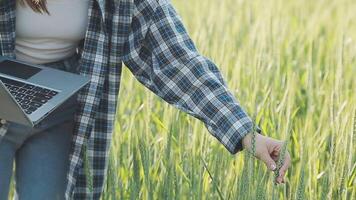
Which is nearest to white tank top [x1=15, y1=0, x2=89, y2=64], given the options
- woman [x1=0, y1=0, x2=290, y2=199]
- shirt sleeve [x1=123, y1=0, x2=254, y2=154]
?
woman [x1=0, y1=0, x2=290, y2=199]

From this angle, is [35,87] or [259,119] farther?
[259,119]

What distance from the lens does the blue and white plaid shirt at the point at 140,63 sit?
193cm

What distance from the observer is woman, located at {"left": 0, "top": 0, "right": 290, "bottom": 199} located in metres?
1.92

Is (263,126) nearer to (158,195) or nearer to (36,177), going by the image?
(158,195)

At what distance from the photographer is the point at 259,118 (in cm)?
256

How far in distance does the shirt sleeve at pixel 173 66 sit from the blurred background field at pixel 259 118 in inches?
3.4

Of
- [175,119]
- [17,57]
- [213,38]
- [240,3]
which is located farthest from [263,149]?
[240,3]

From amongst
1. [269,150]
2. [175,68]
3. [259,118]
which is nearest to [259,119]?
[259,118]

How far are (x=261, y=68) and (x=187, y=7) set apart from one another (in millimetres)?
1990

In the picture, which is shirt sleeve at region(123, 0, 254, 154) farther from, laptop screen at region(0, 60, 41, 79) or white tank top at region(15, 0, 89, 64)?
laptop screen at region(0, 60, 41, 79)

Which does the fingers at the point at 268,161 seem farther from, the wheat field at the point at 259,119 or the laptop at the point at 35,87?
the laptop at the point at 35,87

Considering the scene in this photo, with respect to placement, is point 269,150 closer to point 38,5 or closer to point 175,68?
point 175,68

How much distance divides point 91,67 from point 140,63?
96mm

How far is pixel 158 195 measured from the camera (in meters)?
2.16
